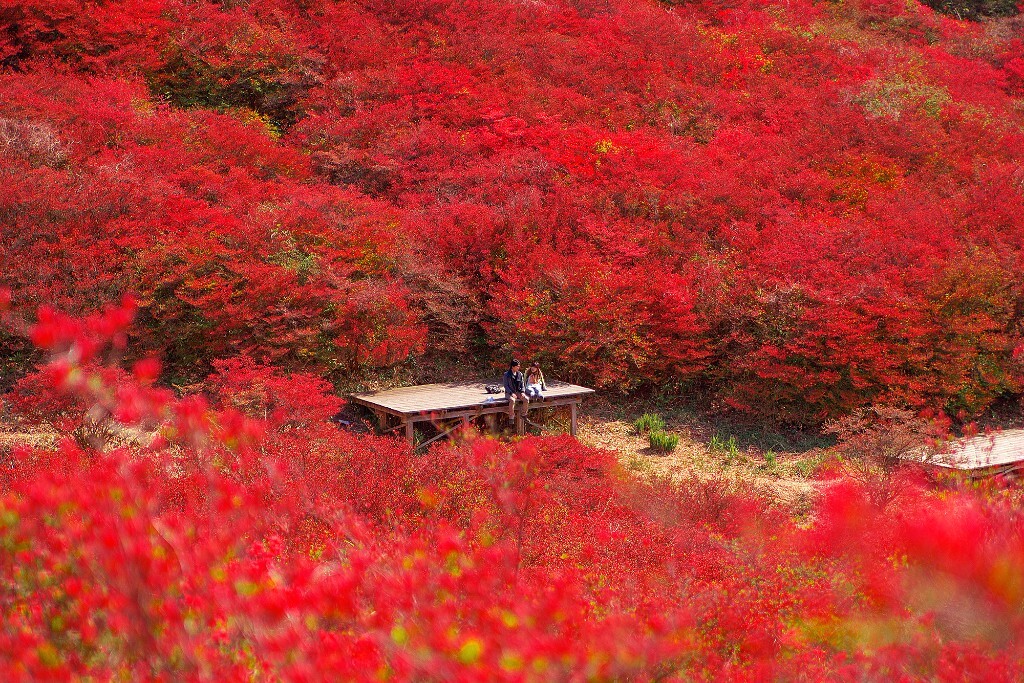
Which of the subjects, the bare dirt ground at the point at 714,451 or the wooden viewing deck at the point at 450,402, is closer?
the wooden viewing deck at the point at 450,402

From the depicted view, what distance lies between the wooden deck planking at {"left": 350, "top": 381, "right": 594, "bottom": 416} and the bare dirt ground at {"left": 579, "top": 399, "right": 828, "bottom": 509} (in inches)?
38.9

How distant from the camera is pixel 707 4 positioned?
105ft

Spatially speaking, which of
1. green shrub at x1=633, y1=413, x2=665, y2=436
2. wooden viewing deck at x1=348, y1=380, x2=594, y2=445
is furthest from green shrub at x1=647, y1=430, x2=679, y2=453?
wooden viewing deck at x1=348, y1=380, x2=594, y2=445

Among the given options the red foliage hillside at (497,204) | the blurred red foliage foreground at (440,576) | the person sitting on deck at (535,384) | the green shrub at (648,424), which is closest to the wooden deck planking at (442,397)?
the person sitting on deck at (535,384)

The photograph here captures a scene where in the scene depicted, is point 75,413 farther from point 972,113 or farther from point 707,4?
point 707,4

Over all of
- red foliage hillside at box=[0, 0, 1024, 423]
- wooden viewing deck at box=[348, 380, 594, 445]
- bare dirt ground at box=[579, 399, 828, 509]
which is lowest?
bare dirt ground at box=[579, 399, 828, 509]

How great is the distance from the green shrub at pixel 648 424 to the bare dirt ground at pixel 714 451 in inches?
4.6

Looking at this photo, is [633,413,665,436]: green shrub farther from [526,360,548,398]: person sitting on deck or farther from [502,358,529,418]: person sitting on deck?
[502,358,529,418]: person sitting on deck

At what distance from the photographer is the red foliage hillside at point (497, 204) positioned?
44.2 feet

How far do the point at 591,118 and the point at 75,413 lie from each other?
49.9 ft

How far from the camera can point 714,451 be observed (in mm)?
14422

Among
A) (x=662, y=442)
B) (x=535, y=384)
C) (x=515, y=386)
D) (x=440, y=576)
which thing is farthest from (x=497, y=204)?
(x=440, y=576)

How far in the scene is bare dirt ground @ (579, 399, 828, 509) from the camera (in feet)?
43.4

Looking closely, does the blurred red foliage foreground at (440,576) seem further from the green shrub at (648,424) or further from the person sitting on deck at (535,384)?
the green shrub at (648,424)
